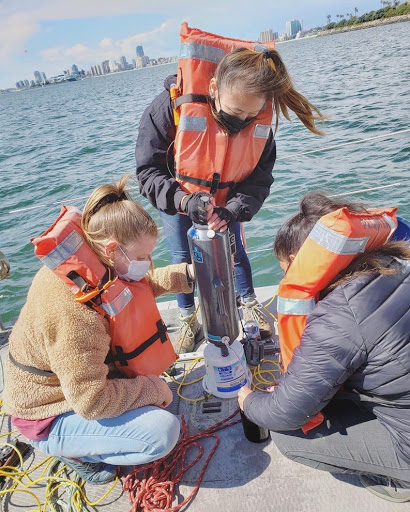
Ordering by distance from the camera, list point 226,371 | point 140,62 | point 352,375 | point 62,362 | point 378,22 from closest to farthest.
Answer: point 352,375
point 62,362
point 226,371
point 378,22
point 140,62

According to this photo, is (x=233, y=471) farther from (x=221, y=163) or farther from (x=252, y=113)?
(x=252, y=113)

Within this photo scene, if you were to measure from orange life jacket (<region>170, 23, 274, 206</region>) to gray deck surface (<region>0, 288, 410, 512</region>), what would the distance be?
4.70 feet

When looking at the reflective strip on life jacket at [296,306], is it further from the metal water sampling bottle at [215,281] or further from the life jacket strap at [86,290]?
the life jacket strap at [86,290]

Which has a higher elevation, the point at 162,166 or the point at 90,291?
the point at 162,166

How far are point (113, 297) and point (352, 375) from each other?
40.8 inches

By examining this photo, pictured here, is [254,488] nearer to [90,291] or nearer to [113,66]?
[90,291]

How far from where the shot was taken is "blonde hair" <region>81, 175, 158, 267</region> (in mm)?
1771

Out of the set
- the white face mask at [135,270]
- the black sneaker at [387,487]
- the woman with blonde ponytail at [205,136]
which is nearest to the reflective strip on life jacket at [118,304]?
the white face mask at [135,270]

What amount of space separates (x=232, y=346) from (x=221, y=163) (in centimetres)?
106

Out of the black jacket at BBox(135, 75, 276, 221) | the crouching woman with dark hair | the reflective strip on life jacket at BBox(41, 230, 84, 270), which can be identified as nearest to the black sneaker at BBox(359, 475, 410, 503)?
the crouching woman with dark hair

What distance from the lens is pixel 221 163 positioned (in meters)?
2.37

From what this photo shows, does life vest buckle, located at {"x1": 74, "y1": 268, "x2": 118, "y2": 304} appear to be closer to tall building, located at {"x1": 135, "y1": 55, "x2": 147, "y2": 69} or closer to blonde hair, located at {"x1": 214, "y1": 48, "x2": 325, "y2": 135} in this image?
blonde hair, located at {"x1": 214, "y1": 48, "x2": 325, "y2": 135}

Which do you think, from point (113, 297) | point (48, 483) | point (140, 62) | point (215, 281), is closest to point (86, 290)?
point (113, 297)

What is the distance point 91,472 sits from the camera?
6.38ft
